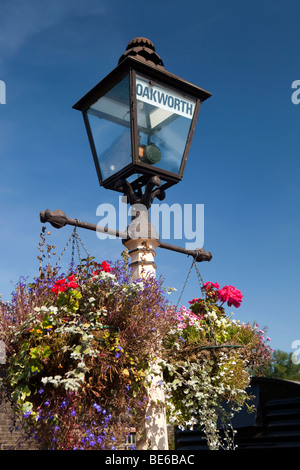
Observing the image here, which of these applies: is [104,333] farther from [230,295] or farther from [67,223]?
[230,295]

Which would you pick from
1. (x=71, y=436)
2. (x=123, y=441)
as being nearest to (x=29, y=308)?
(x=71, y=436)

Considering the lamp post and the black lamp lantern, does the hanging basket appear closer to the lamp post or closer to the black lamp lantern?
the lamp post

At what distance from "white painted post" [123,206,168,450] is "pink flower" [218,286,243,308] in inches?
57.1

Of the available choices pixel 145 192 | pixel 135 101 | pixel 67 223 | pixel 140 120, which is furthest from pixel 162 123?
pixel 67 223

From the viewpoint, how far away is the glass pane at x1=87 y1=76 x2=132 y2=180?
4.30m

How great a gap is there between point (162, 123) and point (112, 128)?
500 mm

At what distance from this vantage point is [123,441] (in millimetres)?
3299

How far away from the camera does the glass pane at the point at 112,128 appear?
4.30 meters

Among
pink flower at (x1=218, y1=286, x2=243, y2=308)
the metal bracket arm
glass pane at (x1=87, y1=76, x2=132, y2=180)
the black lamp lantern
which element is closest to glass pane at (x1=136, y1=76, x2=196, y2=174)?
the black lamp lantern

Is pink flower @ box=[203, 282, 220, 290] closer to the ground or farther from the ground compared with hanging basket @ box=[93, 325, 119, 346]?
farther from the ground

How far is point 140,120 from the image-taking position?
425cm
